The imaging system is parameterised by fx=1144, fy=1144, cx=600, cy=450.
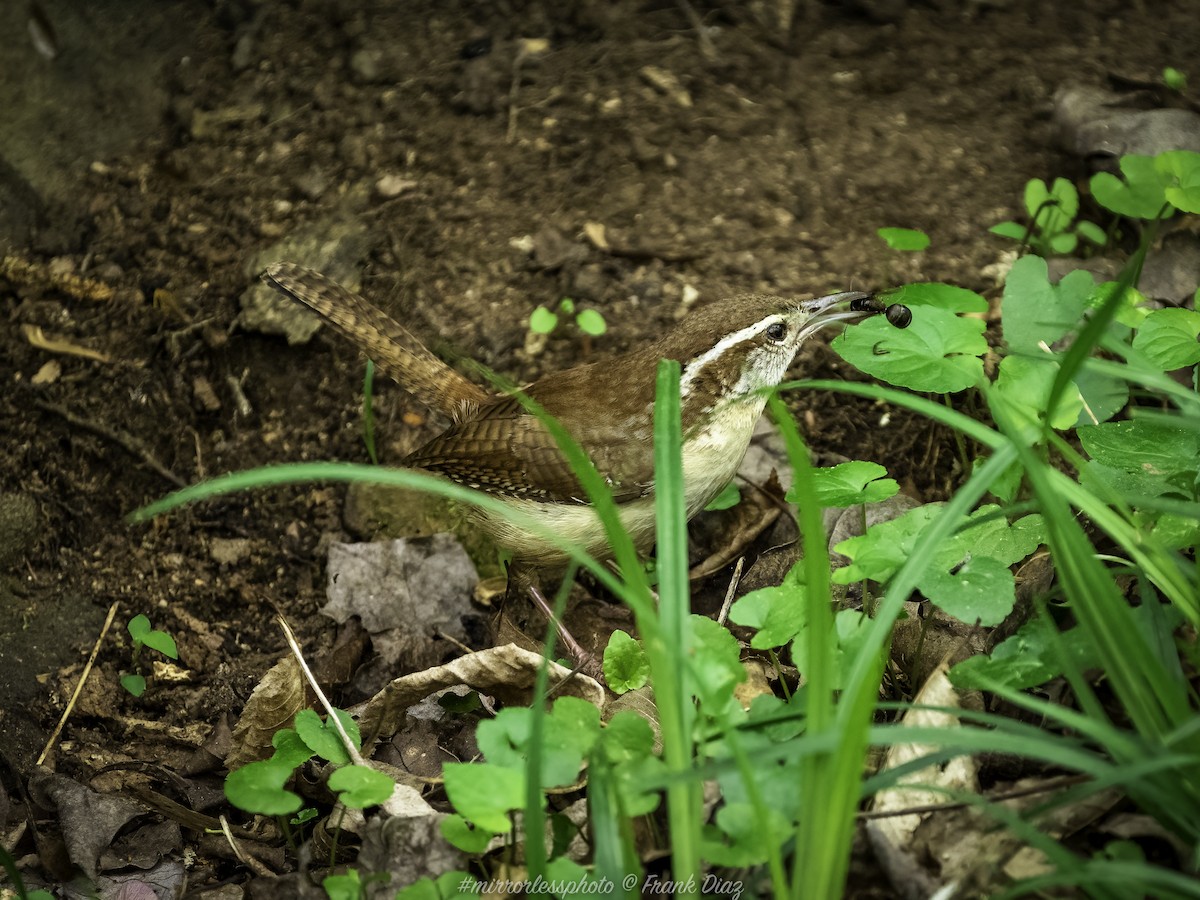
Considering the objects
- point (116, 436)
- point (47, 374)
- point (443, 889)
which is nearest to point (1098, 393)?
point (443, 889)

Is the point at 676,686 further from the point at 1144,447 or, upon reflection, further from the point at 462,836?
the point at 1144,447

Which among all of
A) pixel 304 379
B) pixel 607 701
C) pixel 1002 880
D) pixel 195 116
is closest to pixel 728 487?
pixel 607 701

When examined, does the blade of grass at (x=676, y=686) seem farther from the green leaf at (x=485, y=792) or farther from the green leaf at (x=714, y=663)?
the green leaf at (x=485, y=792)

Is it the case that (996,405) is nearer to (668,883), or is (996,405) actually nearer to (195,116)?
(668,883)

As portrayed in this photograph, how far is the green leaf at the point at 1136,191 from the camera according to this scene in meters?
4.27

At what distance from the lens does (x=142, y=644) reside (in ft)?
13.8

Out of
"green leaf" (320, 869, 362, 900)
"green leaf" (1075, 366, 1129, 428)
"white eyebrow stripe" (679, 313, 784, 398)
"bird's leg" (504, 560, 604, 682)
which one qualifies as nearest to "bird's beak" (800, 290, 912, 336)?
"white eyebrow stripe" (679, 313, 784, 398)

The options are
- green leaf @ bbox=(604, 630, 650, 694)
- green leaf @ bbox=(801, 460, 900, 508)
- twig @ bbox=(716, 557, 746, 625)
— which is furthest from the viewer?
twig @ bbox=(716, 557, 746, 625)

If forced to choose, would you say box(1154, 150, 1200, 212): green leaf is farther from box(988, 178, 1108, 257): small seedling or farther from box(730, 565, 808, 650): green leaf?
box(730, 565, 808, 650): green leaf

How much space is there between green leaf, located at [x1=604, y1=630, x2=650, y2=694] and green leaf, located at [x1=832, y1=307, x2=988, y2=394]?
1.03 metres

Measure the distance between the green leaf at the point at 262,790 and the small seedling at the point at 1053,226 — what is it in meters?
3.58

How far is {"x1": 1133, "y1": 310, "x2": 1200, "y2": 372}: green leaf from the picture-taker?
3.19 m

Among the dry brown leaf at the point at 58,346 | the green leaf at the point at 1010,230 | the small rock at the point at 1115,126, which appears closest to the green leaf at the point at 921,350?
the green leaf at the point at 1010,230

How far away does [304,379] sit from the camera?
508 centimetres
